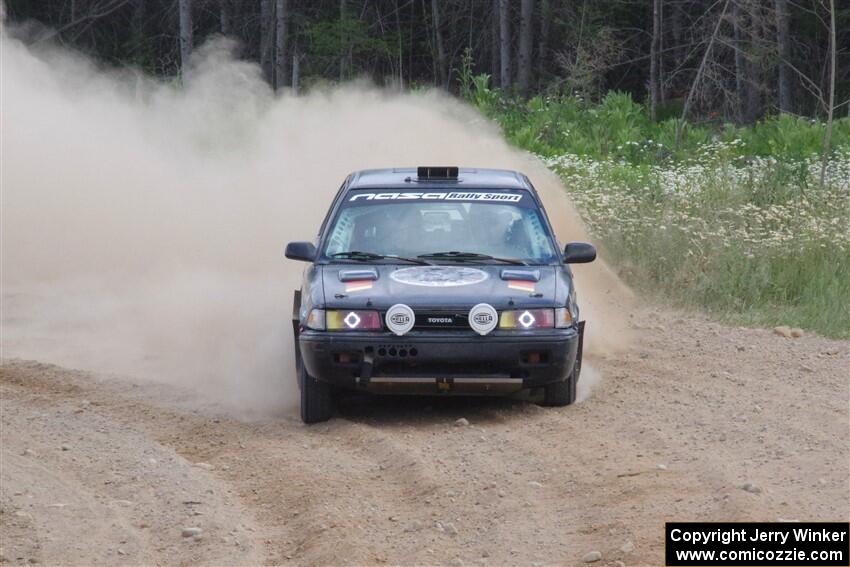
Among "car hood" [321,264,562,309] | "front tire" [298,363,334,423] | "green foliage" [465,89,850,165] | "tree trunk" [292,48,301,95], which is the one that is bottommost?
"front tire" [298,363,334,423]

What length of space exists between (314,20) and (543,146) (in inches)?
876

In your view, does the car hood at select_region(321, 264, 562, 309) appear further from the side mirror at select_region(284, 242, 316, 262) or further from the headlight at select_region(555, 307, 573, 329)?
the side mirror at select_region(284, 242, 316, 262)

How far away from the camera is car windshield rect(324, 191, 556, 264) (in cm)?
974

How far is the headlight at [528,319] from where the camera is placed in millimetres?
8805

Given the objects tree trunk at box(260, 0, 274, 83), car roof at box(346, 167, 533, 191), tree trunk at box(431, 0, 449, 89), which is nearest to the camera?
car roof at box(346, 167, 533, 191)

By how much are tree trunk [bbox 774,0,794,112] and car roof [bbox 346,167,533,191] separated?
22082 mm

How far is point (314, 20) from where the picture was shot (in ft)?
141

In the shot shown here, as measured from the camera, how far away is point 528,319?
8.85 m

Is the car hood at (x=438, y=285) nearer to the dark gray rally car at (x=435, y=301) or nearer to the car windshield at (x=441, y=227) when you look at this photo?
the dark gray rally car at (x=435, y=301)

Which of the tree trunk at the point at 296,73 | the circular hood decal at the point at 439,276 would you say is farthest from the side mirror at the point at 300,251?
the tree trunk at the point at 296,73

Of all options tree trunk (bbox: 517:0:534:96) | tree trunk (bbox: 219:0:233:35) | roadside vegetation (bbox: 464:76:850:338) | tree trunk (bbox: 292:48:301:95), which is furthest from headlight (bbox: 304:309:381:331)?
tree trunk (bbox: 219:0:233:35)

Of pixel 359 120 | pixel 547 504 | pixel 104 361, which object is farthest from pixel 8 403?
pixel 359 120

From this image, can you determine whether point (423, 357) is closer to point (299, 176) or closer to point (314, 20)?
point (299, 176)

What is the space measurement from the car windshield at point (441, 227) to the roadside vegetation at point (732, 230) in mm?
3875
